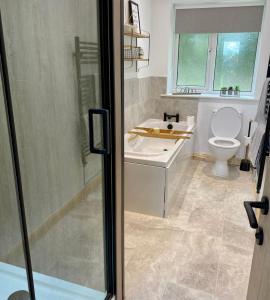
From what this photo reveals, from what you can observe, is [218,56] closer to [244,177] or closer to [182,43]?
[182,43]

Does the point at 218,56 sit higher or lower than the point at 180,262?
higher

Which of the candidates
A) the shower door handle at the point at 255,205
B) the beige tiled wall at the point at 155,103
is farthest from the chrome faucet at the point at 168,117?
the shower door handle at the point at 255,205

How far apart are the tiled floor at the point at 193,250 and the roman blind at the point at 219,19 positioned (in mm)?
2257

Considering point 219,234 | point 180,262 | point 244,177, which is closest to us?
point 180,262

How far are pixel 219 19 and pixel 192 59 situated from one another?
2.17 ft

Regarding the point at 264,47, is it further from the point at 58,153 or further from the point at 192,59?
the point at 58,153

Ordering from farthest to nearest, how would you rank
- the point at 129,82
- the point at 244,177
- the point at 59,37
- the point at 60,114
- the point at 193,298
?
the point at 244,177 < the point at 129,82 < the point at 193,298 < the point at 60,114 < the point at 59,37

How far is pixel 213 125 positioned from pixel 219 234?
6.44 ft

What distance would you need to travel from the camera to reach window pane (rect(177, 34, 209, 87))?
408cm

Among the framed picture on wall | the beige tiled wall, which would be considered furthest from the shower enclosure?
the beige tiled wall

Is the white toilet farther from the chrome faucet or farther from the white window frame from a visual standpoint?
the chrome faucet

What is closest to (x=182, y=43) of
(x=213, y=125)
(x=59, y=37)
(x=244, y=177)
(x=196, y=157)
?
(x=213, y=125)

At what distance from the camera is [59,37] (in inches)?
53.1

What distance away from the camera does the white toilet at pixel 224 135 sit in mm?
3609
